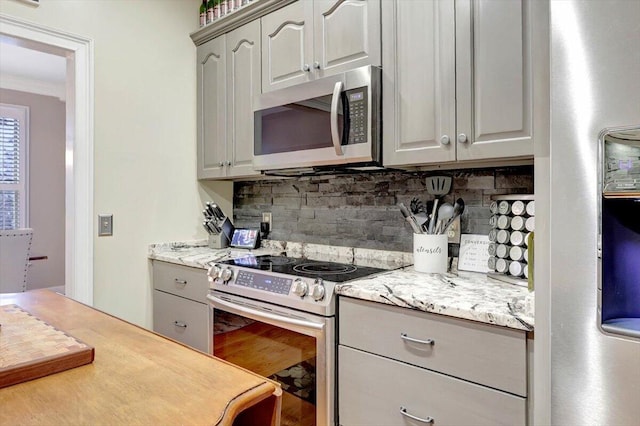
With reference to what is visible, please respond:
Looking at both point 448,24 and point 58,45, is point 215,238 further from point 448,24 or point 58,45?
point 448,24

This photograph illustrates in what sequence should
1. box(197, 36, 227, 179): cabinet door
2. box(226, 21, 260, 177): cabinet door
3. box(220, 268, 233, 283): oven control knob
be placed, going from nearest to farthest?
box(220, 268, 233, 283): oven control knob
box(226, 21, 260, 177): cabinet door
box(197, 36, 227, 179): cabinet door

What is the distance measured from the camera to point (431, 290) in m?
1.43

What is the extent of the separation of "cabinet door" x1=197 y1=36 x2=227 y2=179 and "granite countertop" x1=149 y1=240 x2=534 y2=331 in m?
0.67

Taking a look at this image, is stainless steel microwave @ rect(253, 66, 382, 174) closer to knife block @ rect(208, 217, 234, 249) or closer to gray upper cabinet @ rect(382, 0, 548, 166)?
gray upper cabinet @ rect(382, 0, 548, 166)

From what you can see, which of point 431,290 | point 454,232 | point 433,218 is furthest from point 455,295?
point 454,232

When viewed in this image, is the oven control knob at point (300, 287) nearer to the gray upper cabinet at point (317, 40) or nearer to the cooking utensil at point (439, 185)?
the cooking utensil at point (439, 185)

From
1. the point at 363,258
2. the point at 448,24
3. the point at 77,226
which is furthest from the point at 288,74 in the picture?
the point at 77,226

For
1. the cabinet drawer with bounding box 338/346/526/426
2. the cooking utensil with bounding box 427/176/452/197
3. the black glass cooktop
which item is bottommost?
the cabinet drawer with bounding box 338/346/526/426

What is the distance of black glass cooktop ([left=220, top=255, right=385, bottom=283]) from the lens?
172 centimetres

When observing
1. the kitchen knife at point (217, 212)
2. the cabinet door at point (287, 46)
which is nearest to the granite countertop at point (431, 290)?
the kitchen knife at point (217, 212)

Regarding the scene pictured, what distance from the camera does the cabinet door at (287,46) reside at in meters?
2.06

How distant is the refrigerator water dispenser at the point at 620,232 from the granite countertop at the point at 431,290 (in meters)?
0.26

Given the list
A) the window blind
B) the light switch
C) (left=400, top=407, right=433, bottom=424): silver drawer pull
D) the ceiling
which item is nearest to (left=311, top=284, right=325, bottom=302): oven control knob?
(left=400, top=407, right=433, bottom=424): silver drawer pull

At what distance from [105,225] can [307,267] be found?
1.28 meters
